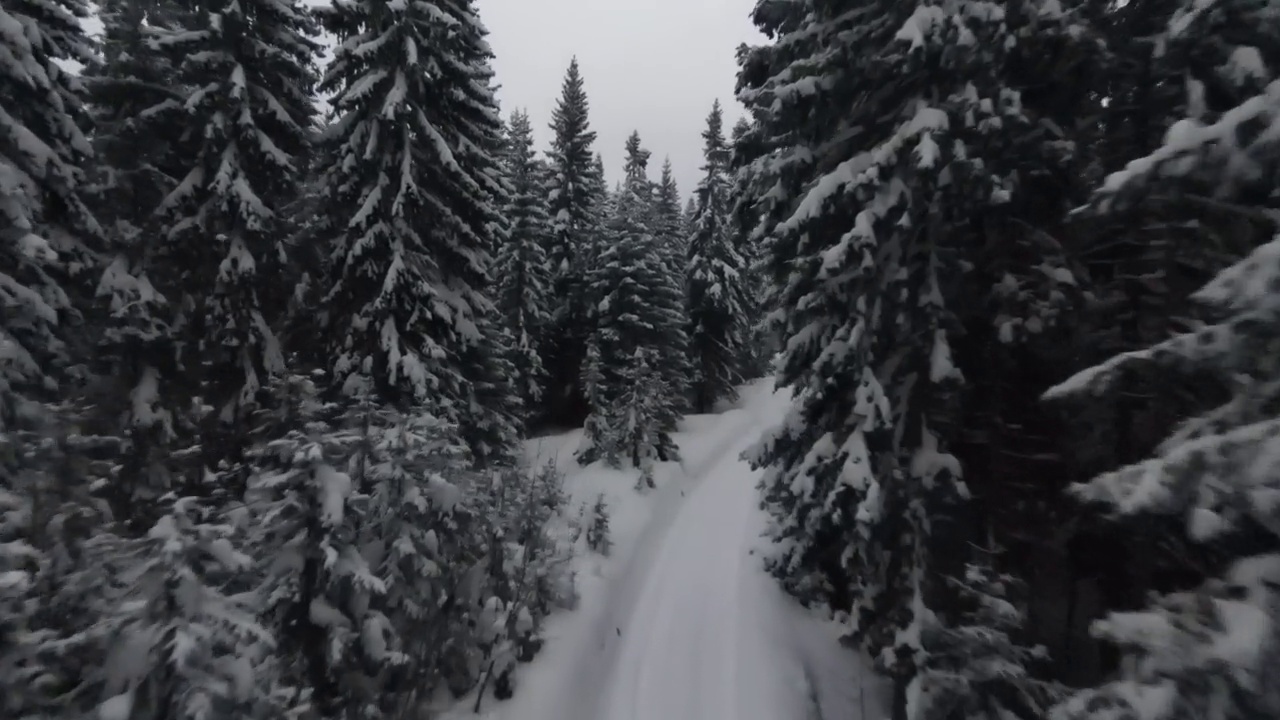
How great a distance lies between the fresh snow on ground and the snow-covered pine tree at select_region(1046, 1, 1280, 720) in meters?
7.17

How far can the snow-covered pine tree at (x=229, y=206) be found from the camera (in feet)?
42.0

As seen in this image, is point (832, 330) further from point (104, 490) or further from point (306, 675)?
point (104, 490)

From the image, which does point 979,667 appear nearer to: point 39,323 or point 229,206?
point 229,206

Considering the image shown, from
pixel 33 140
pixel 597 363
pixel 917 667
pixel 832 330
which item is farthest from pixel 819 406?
pixel 597 363

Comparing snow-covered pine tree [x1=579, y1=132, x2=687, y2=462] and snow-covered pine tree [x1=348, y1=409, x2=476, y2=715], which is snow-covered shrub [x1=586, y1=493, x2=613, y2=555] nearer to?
snow-covered pine tree [x1=348, y1=409, x2=476, y2=715]

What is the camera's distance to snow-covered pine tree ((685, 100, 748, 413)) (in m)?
35.2

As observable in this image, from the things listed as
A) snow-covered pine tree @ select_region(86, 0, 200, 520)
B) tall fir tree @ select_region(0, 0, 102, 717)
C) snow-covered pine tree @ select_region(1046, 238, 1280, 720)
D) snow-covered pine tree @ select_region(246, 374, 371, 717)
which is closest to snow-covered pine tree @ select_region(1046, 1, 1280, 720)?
snow-covered pine tree @ select_region(1046, 238, 1280, 720)

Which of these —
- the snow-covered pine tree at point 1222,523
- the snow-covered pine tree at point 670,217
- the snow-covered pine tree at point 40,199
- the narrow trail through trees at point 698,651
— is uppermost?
the snow-covered pine tree at point 670,217

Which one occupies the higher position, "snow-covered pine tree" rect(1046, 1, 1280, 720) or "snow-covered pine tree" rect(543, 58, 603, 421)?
"snow-covered pine tree" rect(543, 58, 603, 421)

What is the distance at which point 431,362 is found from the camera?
14.0 metres

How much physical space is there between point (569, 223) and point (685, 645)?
26537 mm

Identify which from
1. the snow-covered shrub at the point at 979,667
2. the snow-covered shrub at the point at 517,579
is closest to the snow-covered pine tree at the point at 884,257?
the snow-covered shrub at the point at 979,667

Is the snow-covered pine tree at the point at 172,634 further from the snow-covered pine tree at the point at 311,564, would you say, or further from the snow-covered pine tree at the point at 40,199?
the snow-covered pine tree at the point at 40,199

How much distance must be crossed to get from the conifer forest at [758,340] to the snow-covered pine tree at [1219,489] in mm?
20
